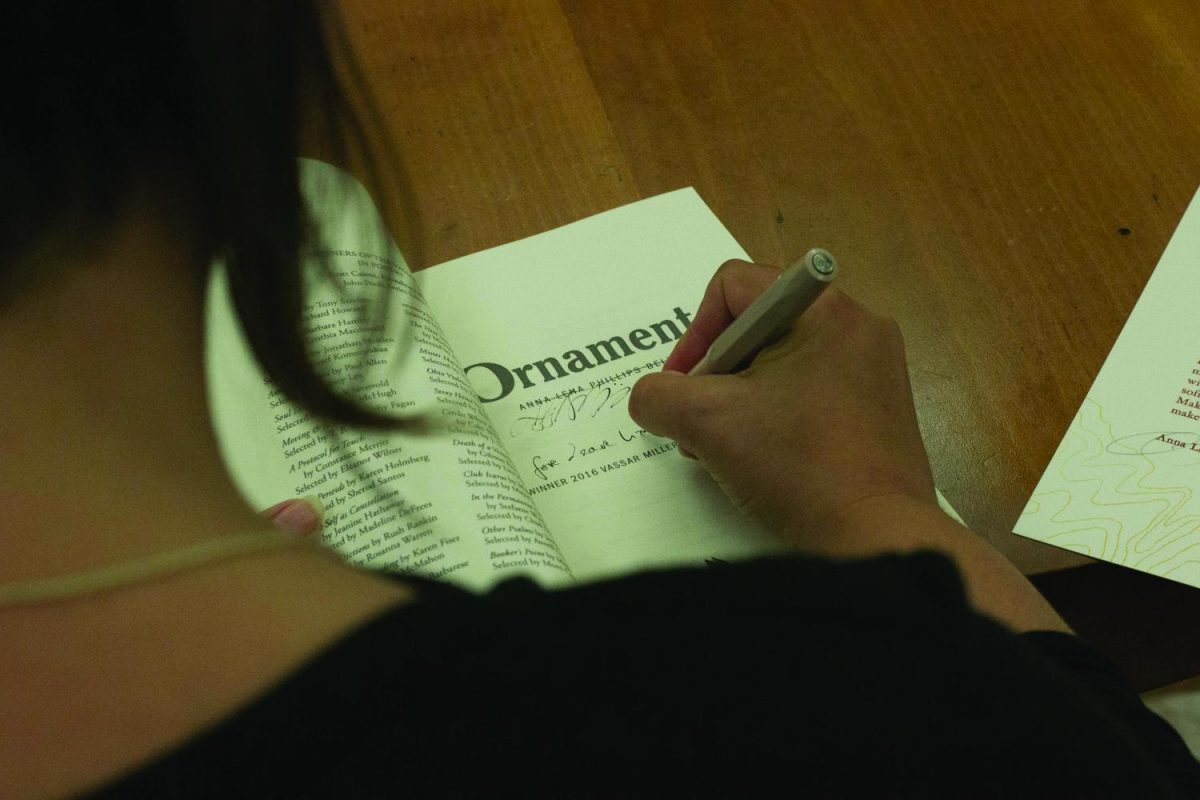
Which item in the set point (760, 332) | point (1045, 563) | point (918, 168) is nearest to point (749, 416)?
point (760, 332)

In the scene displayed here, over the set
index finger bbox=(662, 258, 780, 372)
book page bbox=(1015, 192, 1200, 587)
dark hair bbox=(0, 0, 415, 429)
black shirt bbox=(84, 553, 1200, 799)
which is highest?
dark hair bbox=(0, 0, 415, 429)

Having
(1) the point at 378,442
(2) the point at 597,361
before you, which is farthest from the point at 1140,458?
(1) the point at 378,442

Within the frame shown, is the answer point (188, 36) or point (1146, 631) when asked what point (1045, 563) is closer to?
point (1146, 631)

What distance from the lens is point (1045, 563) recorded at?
1.71 feet

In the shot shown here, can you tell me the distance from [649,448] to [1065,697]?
299 millimetres

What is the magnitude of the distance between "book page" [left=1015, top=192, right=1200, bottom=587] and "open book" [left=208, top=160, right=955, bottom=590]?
171mm

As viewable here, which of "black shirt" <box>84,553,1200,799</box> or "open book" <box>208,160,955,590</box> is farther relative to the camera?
"open book" <box>208,160,955,590</box>

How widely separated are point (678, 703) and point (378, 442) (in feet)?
0.90

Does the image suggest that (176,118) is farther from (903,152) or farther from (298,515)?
(903,152)

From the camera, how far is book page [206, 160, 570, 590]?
46 centimetres

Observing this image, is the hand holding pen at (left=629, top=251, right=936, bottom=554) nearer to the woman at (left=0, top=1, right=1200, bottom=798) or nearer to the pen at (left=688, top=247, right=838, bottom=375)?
the pen at (left=688, top=247, right=838, bottom=375)
